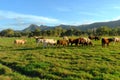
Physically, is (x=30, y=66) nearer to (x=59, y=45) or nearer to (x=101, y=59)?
(x=101, y=59)

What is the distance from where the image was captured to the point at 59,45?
42.8m

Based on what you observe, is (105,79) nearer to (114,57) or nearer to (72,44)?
(114,57)

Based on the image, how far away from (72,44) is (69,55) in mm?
12437

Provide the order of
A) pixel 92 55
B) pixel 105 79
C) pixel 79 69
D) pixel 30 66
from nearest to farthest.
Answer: pixel 105 79
pixel 79 69
pixel 30 66
pixel 92 55

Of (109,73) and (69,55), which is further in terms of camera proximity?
(69,55)

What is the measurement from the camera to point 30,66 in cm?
2509

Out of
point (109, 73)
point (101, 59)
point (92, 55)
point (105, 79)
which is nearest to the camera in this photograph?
point (105, 79)

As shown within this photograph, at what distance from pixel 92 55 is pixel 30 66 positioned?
787 centimetres

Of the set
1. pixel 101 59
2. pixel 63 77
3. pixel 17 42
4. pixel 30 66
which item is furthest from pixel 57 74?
pixel 17 42

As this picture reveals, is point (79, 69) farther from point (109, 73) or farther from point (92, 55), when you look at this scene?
point (92, 55)

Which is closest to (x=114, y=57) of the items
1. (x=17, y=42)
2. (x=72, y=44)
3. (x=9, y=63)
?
(x=9, y=63)

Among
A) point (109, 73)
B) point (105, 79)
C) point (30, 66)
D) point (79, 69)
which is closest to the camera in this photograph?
point (105, 79)

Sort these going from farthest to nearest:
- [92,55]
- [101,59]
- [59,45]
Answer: [59,45] → [92,55] → [101,59]

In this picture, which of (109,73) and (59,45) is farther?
(59,45)
